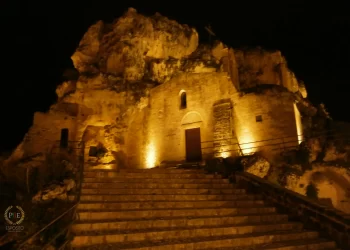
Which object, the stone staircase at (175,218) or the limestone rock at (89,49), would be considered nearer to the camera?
the stone staircase at (175,218)

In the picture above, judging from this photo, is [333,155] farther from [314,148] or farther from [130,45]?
[130,45]

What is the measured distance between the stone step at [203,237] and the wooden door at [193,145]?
11019 mm

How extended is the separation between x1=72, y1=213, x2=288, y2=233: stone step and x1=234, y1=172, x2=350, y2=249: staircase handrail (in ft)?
1.83

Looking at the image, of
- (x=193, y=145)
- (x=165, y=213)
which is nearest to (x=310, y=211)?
(x=165, y=213)

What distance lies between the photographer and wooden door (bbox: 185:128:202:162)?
1946 cm

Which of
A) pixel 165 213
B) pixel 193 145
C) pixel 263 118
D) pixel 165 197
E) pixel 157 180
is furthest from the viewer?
pixel 193 145

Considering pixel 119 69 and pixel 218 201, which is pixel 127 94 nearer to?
pixel 119 69

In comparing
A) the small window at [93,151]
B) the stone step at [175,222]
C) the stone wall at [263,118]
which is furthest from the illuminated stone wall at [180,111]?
the stone step at [175,222]

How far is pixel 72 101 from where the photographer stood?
Answer: 2231 cm

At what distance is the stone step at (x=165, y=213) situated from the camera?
8109mm

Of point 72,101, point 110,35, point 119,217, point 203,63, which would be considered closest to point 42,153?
point 72,101

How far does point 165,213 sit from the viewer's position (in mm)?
8797

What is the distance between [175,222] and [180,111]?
498 inches

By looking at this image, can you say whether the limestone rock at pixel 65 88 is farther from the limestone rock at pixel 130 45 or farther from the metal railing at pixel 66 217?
the metal railing at pixel 66 217
